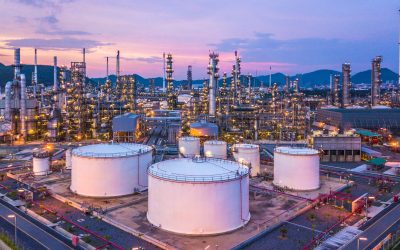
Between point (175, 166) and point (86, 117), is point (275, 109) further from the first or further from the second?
point (175, 166)

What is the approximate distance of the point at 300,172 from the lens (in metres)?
35.2

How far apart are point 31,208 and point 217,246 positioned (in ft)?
53.7

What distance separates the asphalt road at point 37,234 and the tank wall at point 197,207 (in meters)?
6.31

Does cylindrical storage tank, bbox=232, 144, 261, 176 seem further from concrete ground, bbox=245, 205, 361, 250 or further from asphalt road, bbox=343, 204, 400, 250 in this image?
asphalt road, bbox=343, 204, 400, 250

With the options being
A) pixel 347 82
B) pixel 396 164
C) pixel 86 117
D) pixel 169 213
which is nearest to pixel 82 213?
pixel 169 213

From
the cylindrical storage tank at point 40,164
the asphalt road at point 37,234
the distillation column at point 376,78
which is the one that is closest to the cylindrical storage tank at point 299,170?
the asphalt road at point 37,234

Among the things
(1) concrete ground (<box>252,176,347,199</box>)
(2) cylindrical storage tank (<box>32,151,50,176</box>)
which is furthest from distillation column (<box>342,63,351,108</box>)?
(2) cylindrical storage tank (<box>32,151,50,176</box>)

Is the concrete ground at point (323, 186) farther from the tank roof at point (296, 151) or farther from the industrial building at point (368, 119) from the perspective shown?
the industrial building at point (368, 119)

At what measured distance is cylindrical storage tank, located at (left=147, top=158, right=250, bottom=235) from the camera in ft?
80.5

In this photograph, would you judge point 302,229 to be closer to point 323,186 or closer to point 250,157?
point 323,186

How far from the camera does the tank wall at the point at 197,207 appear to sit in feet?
80.5

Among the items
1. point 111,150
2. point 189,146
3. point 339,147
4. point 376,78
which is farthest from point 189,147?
point 376,78

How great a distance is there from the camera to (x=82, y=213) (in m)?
29.0

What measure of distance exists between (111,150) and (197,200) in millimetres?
13287
